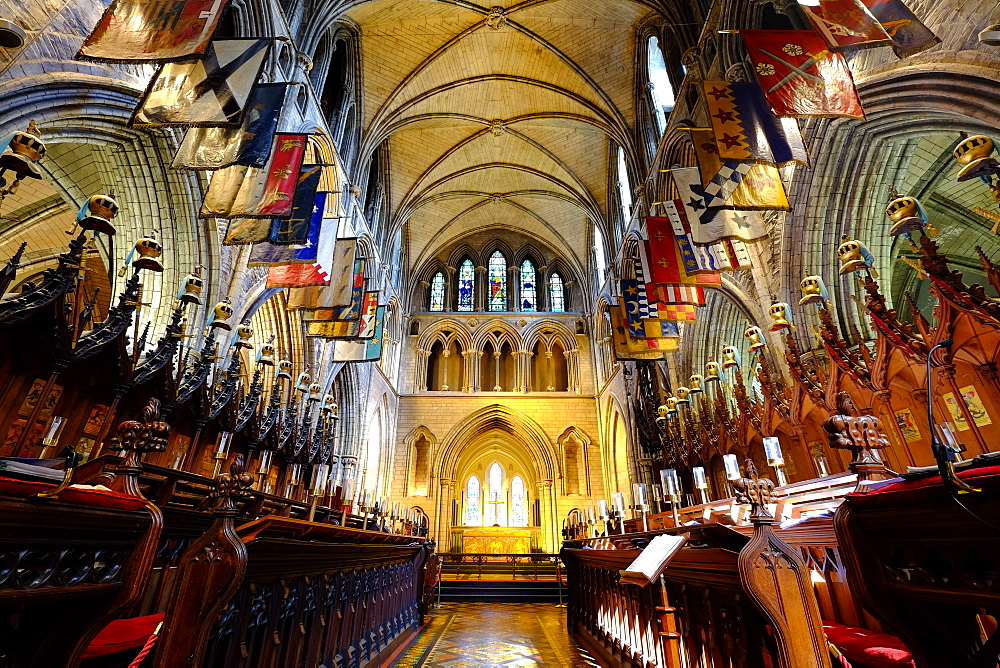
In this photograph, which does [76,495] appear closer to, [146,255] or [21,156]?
[21,156]

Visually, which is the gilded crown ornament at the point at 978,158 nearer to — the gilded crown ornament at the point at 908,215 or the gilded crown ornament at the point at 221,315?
the gilded crown ornament at the point at 908,215

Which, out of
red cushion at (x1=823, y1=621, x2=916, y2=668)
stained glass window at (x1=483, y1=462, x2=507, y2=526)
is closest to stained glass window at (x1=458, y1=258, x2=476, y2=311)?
stained glass window at (x1=483, y1=462, x2=507, y2=526)

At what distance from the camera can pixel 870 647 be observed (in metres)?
1.90

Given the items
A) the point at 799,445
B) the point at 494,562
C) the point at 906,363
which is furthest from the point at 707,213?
the point at 494,562

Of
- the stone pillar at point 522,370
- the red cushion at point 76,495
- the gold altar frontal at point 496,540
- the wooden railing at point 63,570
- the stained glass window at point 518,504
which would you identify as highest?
the stone pillar at point 522,370

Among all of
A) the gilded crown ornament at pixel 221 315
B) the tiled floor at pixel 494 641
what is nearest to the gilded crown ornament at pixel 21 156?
the gilded crown ornament at pixel 221 315

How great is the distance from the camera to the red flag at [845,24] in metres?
3.68

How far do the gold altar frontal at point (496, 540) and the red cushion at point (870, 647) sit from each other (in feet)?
46.9

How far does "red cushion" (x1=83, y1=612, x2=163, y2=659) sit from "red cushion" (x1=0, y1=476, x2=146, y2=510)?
2.32ft

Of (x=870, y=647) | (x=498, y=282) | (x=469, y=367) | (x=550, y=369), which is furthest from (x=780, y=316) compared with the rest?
(x=498, y=282)

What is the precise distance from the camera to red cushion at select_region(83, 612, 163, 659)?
1832 millimetres

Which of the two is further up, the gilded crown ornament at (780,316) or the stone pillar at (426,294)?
the stone pillar at (426,294)

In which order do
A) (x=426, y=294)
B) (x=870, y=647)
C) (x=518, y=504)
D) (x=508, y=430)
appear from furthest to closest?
(x=426, y=294) < (x=518, y=504) < (x=508, y=430) < (x=870, y=647)

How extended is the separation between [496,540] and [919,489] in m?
15.7
